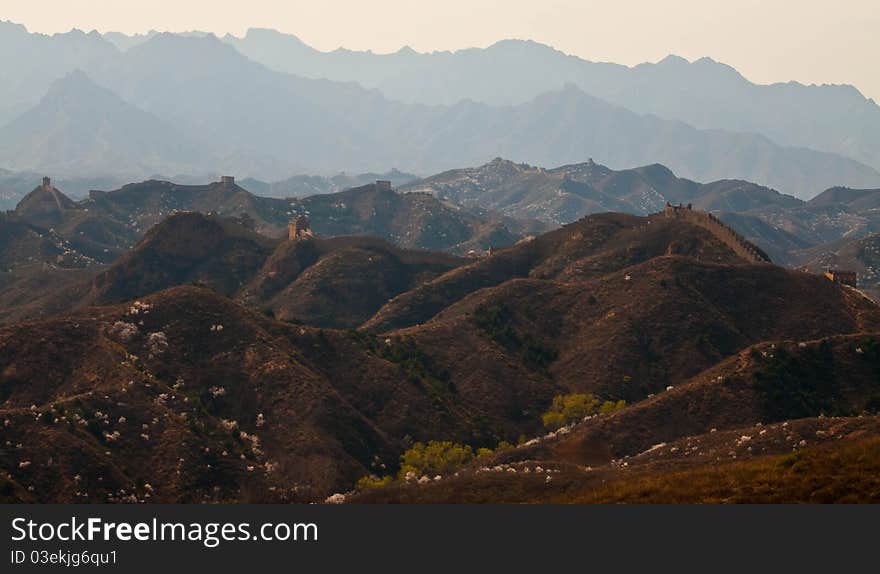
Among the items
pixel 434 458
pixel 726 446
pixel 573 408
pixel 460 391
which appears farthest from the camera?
pixel 460 391

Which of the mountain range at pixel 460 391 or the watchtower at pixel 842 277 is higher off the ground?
the watchtower at pixel 842 277

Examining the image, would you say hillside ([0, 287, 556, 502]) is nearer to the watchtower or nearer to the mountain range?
the mountain range

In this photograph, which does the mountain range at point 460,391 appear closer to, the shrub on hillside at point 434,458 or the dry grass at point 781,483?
the dry grass at point 781,483

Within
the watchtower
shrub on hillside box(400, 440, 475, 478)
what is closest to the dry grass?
shrub on hillside box(400, 440, 475, 478)

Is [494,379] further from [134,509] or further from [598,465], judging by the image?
[134,509]

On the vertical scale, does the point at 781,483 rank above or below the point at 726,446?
below

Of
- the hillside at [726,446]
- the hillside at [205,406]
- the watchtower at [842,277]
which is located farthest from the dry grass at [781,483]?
the watchtower at [842,277]

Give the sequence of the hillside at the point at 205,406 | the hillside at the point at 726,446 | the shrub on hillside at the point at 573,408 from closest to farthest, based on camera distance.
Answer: the hillside at the point at 726,446, the hillside at the point at 205,406, the shrub on hillside at the point at 573,408

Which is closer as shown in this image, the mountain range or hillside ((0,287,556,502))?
the mountain range

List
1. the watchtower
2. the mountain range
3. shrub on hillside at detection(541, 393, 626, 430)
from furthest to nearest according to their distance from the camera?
the watchtower
shrub on hillside at detection(541, 393, 626, 430)
the mountain range

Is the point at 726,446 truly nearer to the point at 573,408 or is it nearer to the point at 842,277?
the point at 573,408

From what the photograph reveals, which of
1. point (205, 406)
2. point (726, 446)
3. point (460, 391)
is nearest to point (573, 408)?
point (460, 391)
